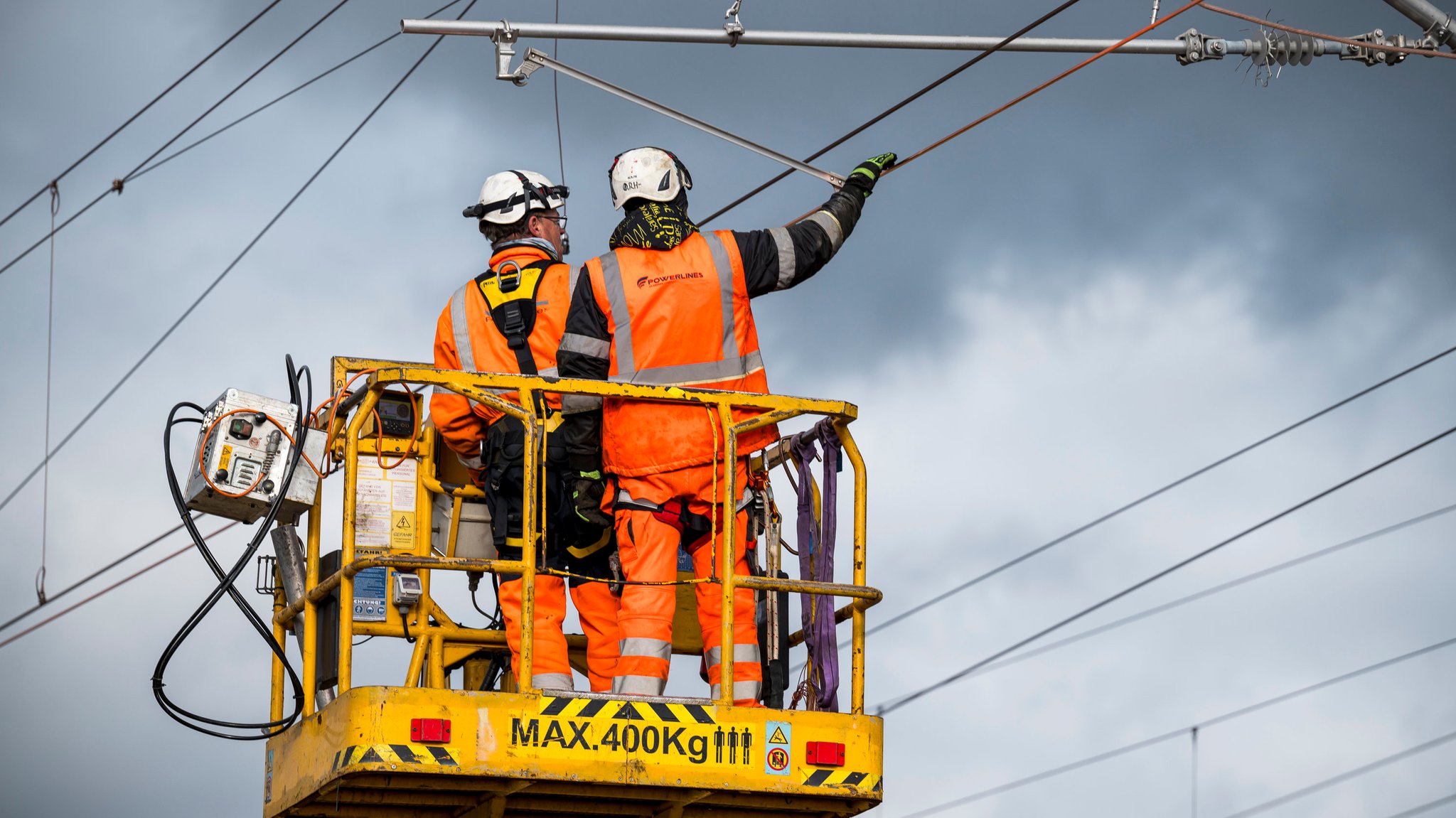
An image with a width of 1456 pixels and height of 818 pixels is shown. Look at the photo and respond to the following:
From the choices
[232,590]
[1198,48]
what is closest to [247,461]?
[232,590]

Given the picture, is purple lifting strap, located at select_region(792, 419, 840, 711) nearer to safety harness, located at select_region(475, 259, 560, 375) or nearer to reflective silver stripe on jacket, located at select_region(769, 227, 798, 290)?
reflective silver stripe on jacket, located at select_region(769, 227, 798, 290)

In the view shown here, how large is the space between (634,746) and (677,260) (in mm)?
2130

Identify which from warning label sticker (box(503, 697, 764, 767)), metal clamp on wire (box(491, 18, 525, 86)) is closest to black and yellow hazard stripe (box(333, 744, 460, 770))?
warning label sticker (box(503, 697, 764, 767))

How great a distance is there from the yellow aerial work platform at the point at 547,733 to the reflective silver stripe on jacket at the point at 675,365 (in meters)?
0.24

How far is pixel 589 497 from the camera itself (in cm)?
932

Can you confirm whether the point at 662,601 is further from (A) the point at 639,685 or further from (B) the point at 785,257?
(B) the point at 785,257

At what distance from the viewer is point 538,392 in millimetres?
9266

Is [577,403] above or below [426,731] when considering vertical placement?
above

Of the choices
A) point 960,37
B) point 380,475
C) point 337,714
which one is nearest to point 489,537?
point 380,475

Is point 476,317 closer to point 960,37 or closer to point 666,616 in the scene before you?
point 666,616

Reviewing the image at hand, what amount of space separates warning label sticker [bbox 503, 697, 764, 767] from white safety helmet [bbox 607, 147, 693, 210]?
7.64ft

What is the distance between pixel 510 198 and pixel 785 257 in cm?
159

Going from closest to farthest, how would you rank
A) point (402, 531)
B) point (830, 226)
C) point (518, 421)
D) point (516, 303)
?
point (518, 421) < point (830, 226) < point (516, 303) < point (402, 531)

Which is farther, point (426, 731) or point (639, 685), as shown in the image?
point (639, 685)
